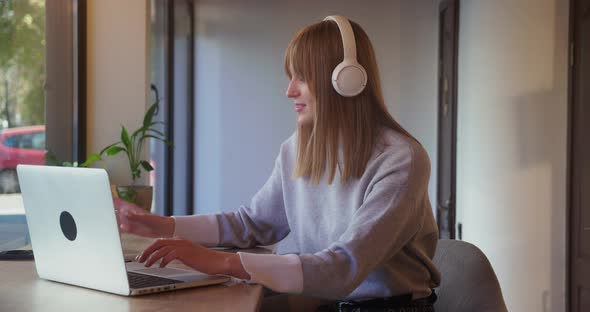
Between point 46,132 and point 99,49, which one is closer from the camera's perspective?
point 46,132

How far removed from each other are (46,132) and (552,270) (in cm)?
210

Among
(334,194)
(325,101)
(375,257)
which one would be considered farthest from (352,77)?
(375,257)

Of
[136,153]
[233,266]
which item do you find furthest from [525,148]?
[233,266]

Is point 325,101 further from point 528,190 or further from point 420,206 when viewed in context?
point 528,190

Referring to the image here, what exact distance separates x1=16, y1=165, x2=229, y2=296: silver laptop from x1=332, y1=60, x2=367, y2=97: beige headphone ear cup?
1.38 ft

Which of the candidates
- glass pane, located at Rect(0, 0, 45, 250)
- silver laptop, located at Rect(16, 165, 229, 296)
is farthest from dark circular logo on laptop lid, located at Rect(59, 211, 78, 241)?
glass pane, located at Rect(0, 0, 45, 250)

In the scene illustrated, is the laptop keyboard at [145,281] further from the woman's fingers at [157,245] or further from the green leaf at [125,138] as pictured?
the green leaf at [125,138]

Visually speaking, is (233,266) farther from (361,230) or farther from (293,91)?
(293,91)

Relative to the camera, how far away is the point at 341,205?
1.52 metres

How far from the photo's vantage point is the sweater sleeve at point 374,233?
1297 millimetres

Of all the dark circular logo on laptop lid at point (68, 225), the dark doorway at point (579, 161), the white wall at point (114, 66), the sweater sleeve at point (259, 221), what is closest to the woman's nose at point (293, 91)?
the sweater sleeve at point (259, 221)

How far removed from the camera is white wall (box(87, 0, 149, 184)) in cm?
333

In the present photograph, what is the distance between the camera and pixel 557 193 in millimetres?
3084

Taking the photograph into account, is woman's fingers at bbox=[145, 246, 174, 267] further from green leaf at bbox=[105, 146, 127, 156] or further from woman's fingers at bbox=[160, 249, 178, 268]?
green leaf at bbox=[105, 146, 127, 156]
